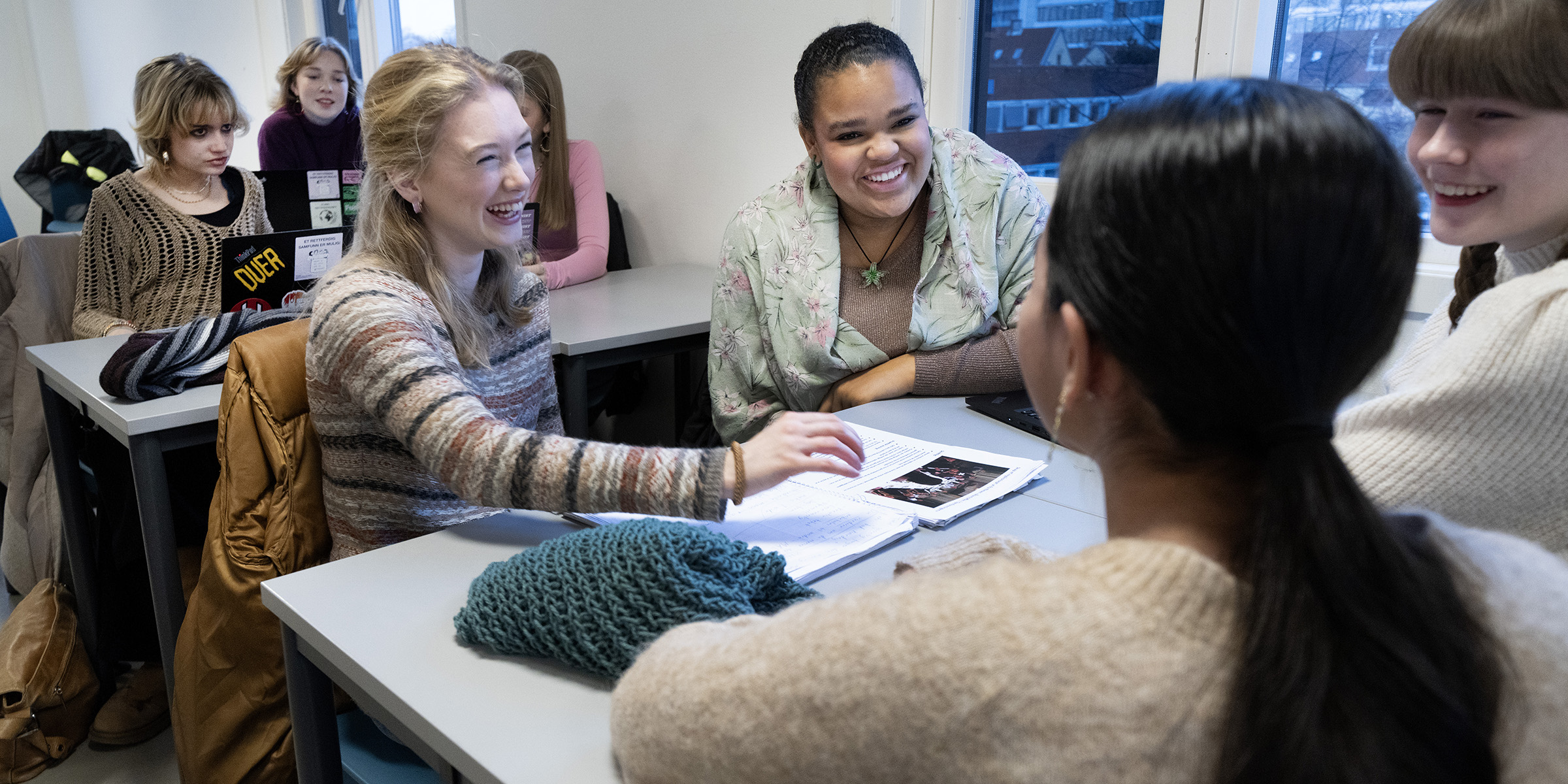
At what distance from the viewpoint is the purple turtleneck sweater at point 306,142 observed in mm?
3693

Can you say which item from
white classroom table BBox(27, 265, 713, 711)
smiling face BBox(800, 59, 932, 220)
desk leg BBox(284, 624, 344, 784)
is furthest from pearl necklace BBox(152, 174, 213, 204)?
desk leg BBox(284, 624, 344, 784)

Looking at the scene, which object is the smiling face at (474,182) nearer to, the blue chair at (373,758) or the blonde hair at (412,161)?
the blonde hair at (412,161)

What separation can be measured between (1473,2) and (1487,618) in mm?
664

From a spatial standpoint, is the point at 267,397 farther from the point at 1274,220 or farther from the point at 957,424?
the point at 1274,220

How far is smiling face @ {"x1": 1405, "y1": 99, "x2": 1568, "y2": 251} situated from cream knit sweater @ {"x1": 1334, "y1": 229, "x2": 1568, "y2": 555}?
13cm

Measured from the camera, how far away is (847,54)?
1.80 metres

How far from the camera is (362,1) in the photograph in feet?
14.9

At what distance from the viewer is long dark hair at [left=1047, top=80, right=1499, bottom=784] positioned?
0.47 metres

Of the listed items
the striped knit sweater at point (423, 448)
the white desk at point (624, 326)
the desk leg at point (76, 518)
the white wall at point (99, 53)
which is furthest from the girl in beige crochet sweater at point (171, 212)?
the white wall at point (99, 53)

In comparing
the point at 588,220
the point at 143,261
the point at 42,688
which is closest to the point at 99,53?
the point at 143,261

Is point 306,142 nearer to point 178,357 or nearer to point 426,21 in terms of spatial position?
point 426,21

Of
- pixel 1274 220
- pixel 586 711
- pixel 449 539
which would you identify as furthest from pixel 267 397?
pixel 1274 220

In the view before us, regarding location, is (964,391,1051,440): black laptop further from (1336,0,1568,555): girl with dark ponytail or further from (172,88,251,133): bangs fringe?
(172,88,251,133): bangs fringe

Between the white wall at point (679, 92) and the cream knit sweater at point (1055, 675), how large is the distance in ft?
7.16
